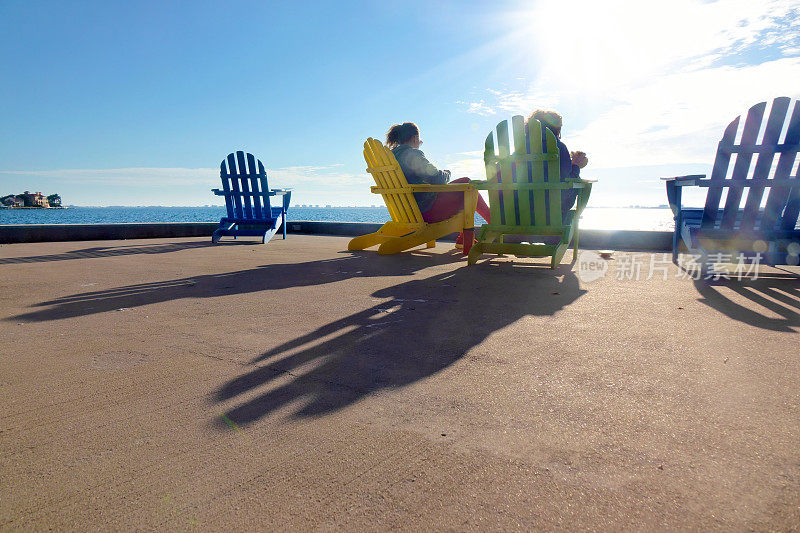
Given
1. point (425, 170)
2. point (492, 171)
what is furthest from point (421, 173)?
point (492, 171)

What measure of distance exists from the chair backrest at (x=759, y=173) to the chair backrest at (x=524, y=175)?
152 cm

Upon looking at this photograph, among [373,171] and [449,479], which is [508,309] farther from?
[373,171]

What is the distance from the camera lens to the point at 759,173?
4441mm

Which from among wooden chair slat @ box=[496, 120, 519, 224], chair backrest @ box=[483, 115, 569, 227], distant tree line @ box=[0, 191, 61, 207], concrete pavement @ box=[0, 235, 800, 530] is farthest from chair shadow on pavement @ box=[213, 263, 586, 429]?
distant tree line @ box=[0, 191, 61, 207]

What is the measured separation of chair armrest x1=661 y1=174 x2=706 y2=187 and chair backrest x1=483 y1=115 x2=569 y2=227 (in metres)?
1.30

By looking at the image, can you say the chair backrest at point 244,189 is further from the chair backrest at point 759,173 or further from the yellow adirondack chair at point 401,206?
the chair backrest at point 759,173

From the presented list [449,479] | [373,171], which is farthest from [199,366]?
[373,171]

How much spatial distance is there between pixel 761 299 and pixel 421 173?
4.03 metres

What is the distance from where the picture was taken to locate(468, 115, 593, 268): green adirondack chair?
4.95m

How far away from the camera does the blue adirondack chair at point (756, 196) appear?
434 centimetres

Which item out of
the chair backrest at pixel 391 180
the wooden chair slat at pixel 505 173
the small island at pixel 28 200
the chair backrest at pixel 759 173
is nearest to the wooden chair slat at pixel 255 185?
the chair backrest at pixel 391 180

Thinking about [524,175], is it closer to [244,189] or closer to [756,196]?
[756,196]

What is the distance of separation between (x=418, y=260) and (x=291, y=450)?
178 inches

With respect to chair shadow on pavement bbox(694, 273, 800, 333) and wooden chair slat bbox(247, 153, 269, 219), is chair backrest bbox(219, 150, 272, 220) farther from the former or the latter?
chair shadow on pavement bbox(694, 273, 800, 333)
